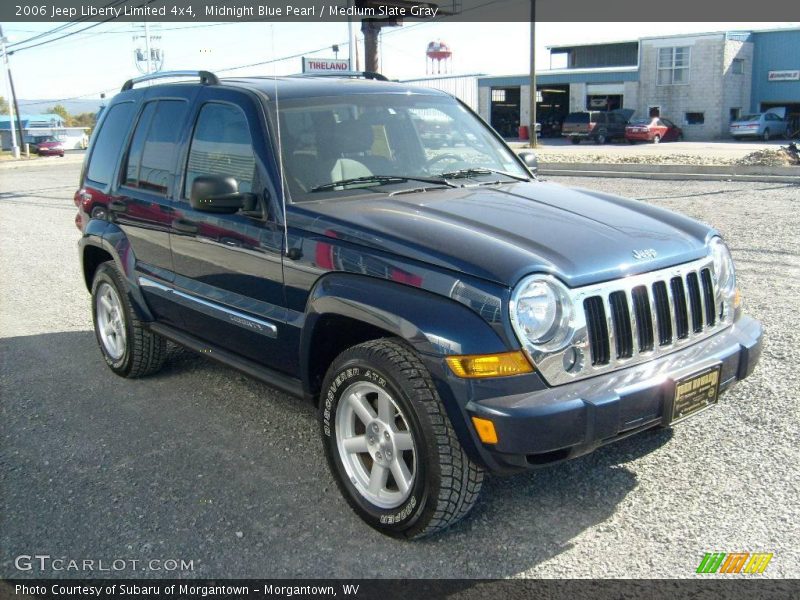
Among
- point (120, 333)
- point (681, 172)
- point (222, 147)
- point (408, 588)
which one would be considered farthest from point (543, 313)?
point (681, 172)

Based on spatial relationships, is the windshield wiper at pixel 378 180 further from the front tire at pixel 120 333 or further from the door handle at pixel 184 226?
the front tire at pixel 120 333

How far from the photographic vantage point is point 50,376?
5.78 metres

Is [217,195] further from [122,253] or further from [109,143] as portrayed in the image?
[109,143]

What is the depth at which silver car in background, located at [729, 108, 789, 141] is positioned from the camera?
42375 mm

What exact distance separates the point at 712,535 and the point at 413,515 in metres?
1.27

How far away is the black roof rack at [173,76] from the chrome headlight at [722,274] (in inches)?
117

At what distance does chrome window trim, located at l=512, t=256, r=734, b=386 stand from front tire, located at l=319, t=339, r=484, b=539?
46 centimetres

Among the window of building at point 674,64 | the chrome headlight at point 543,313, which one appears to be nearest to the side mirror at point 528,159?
the chrome headlight at point 543,313

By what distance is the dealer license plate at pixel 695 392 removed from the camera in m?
3.27

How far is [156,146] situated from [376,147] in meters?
1.62

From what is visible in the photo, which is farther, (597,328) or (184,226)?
(184,226)

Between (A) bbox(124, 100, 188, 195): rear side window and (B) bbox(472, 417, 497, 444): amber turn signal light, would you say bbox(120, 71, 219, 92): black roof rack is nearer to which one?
(A) bbox(124, 100, 188, 195): rear side window

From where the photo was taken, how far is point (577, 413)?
3.00 metres

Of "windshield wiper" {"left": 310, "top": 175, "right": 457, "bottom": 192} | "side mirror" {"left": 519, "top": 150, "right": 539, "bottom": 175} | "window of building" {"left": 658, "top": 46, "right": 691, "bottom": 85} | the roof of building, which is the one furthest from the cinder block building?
the roof of building
